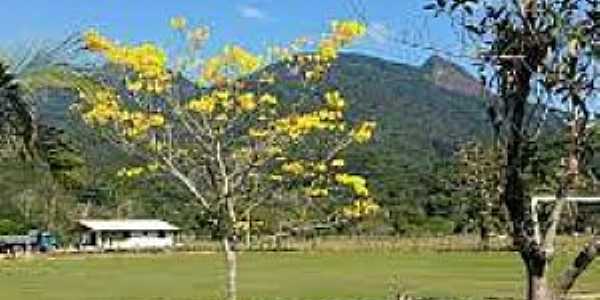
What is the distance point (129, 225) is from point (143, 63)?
308 ft

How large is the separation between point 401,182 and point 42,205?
33.3 metres

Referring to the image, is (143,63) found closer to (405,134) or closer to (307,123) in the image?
(307,123)

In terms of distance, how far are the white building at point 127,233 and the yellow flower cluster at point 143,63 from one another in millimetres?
89205

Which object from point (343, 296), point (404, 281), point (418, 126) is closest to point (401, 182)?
point (418, 126)

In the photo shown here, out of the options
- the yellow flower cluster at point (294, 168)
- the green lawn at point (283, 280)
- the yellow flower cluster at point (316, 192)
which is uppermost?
the yellow flower cluster at point (294, 168)

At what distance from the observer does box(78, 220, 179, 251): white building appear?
10556 centimetres

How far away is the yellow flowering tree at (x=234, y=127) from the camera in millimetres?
15836

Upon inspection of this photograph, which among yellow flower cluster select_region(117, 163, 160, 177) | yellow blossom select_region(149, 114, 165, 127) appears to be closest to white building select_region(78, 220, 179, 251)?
yellow flower cluster select_region(117, 163, 160, 177)

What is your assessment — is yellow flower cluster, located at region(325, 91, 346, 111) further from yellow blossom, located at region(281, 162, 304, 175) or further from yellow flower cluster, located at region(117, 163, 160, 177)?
yellow flower cluster, located at region(117, 163, 160, 177)

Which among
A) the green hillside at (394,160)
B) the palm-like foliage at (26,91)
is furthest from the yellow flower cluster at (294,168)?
the green hillside at (394,160)

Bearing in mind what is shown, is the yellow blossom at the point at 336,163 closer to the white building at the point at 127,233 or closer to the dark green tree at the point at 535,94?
the dark green tree at the point at 535,94

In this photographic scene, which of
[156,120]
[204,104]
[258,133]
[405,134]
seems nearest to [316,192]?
[258,133]

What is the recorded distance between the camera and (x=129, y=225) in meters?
108

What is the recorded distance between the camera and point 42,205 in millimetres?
91812
